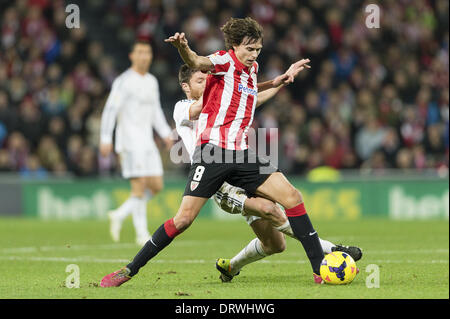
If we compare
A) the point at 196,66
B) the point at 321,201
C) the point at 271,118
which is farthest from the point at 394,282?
the point at 271,118

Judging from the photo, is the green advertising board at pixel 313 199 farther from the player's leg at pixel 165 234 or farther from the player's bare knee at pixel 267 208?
the player's leg at pixel 165 234

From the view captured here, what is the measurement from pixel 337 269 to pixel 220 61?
1.79m

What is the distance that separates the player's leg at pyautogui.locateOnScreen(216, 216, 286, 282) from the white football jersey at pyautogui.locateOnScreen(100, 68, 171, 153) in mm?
4358

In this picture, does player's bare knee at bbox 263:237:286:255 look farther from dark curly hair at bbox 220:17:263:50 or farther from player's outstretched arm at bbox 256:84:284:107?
dark curly hair at bbox 220:17:263:50

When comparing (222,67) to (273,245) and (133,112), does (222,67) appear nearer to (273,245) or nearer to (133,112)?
(273,245)

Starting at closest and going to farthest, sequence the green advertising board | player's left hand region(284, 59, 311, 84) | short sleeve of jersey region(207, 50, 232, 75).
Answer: short sleeve of jersey region(207, 50, 232, 75), player's left hand region(284, 59, 311, 84), the green advertising board

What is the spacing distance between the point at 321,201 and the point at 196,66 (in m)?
11.0

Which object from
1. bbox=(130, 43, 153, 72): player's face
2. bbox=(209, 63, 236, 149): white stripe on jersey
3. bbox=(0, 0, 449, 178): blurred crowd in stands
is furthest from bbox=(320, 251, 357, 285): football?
bbox=(0, 0, 449, 178): blurred crowd in stands

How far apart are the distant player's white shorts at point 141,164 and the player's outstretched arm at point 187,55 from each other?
5.17 meters

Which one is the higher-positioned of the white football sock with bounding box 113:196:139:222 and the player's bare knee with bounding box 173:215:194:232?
the player's bare knee with bounding box 173:215:194:232

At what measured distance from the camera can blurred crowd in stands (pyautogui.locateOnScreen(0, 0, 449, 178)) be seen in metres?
18.0

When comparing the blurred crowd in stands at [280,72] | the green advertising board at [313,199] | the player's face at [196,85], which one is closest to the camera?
the player's face at [196,85]

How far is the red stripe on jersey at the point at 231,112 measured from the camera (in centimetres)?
689

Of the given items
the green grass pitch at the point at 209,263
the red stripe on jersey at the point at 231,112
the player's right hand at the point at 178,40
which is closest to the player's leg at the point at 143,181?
the green grass pitch at the point at 209,263
